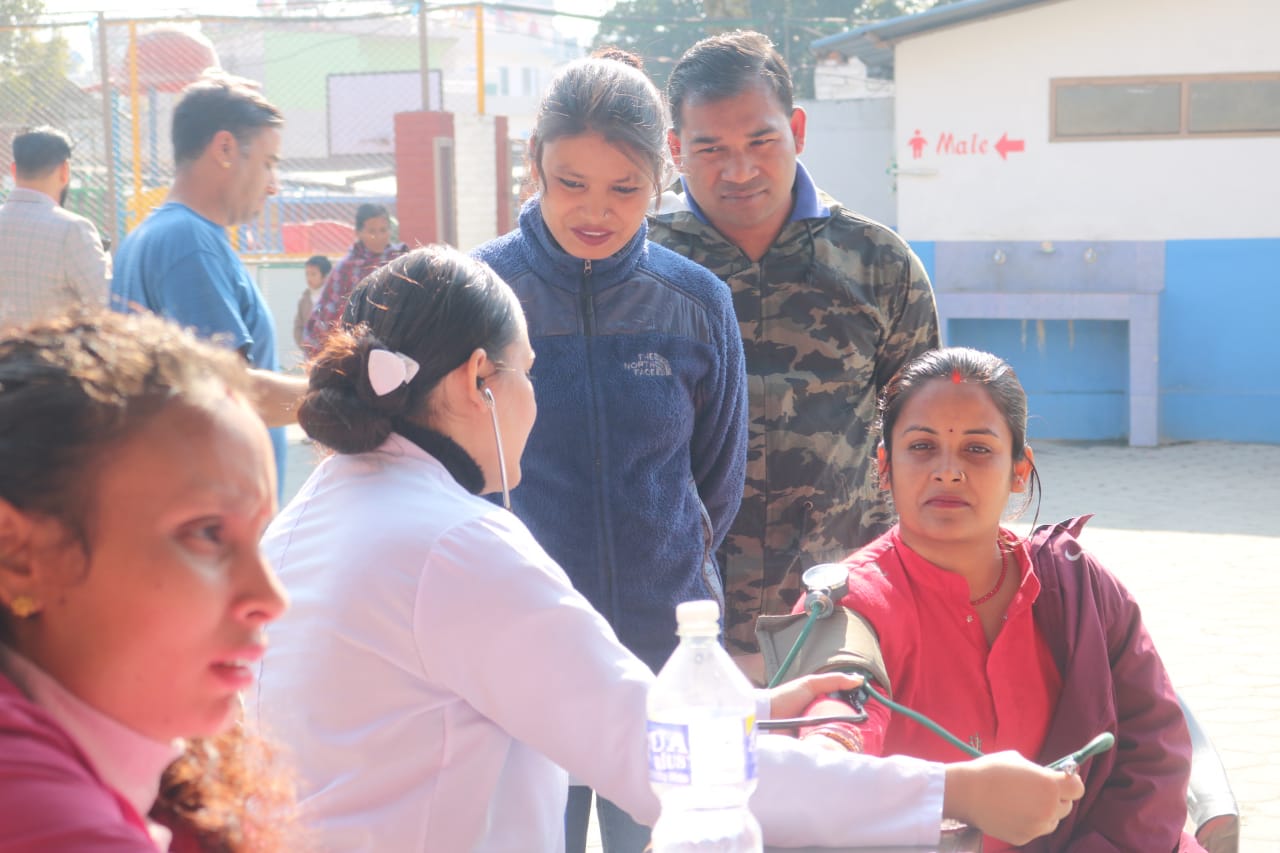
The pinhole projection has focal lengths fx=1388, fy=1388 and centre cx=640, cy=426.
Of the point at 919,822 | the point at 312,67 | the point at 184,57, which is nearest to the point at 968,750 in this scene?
the point at 919,822

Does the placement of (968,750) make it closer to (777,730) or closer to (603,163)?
(777,730)

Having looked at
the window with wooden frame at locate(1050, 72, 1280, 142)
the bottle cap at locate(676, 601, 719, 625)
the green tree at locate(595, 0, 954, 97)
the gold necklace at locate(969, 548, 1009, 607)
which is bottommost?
the gold necklace at locate(969, 548, 1009, 607)

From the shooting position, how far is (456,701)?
1.54 metres

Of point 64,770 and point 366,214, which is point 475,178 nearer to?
point 366,214

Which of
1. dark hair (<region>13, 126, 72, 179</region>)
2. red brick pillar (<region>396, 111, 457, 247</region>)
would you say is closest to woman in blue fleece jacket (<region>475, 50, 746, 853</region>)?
dark hair (<region>13, 126, 72, 179</region>)

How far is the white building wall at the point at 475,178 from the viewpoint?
36.1ft

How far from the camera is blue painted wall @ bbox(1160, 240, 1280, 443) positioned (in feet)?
36.2

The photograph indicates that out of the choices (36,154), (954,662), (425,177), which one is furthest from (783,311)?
(425,177)

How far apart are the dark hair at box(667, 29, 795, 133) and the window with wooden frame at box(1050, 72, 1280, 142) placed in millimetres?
9023

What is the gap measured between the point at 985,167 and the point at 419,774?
10700mm

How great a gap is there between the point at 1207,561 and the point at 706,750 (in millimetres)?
6303

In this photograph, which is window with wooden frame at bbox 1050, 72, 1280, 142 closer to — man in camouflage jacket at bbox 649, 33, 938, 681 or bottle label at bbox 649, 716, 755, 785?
man in camouflage jacket at bbox 649, 33, 938, 681

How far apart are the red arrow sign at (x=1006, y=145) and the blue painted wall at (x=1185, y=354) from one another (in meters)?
0.95

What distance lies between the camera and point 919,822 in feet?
5.02
